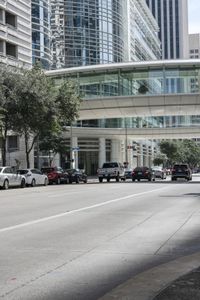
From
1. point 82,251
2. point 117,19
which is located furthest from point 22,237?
point 117,19

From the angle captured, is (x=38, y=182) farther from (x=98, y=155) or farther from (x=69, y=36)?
(x=69, y=36)

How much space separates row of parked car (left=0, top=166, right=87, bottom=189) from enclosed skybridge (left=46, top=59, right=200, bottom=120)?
21.5 feet

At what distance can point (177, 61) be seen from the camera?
5066 centimetres

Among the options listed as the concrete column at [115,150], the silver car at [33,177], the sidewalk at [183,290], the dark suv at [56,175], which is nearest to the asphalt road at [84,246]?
the sidewalk at [183,290]

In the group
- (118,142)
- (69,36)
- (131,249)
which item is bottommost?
(131,249)

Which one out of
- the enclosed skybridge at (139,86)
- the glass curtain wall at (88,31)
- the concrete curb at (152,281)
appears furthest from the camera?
the glass curtain wall at (88,31)

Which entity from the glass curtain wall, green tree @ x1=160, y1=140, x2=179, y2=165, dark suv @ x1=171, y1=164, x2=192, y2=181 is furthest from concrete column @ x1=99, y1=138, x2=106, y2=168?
green tree @ x1=160, y1=140, x2=179, y2=165

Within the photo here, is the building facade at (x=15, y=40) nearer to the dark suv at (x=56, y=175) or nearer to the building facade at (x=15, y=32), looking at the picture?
the building facade at (x=15, y=32)

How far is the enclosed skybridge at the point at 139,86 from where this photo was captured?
4875 centimetres

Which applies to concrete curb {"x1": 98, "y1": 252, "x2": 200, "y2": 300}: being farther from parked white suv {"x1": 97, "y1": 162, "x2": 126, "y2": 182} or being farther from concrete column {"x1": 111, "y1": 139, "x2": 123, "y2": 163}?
concrete column {"x1": 111, "y1": 139, "x2": 123, "y2": 163}

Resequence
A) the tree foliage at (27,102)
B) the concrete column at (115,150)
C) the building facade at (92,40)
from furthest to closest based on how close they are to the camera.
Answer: the concrete column at (115,150) < the building facade at (92,40) < the tree foliage at (27,102)

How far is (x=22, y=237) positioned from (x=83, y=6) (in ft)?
311

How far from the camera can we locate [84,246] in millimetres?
10688

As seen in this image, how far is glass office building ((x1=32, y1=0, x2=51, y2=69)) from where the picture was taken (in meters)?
80.1
